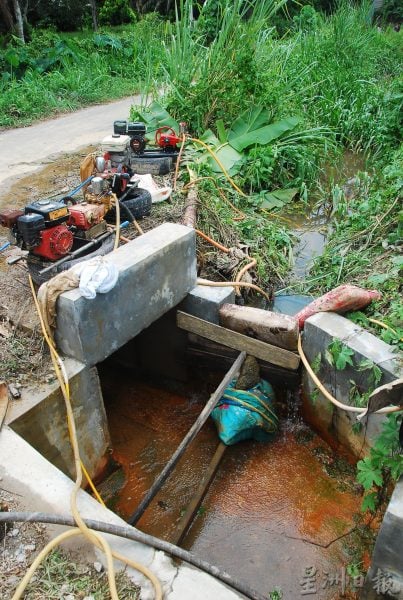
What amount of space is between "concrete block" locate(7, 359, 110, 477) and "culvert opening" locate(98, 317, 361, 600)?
1.36ft

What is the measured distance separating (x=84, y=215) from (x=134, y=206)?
97cm

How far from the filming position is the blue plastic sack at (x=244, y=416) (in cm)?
394

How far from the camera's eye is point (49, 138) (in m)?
7.89

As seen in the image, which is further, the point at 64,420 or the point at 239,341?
the point at 239,341

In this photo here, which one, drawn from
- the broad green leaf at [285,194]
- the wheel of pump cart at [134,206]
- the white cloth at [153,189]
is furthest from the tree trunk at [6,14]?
the wheel of pump cart at [134,206]

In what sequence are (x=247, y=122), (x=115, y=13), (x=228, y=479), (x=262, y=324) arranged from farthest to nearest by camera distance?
(x=115, y=13) < (x=247, y=122) < (x=262, y=324) < (x=228, y=479)

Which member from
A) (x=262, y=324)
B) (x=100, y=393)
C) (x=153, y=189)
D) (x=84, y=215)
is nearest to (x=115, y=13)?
(x=153, y=189)

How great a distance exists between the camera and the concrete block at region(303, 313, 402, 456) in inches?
130

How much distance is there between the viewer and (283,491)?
146 inches

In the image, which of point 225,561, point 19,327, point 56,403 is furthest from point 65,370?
point 225,561

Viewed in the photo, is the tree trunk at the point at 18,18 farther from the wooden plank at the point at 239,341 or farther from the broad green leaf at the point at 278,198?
the wooden plank at the point at 239,341

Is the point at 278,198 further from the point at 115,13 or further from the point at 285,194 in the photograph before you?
the point at 115,13

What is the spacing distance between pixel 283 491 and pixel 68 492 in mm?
Result: 1856

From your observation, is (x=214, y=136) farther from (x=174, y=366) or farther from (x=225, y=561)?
(x=225, y=561)
